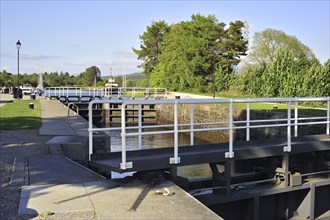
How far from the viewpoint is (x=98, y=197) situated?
6.28 meters

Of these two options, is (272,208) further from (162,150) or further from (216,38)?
(216,38)

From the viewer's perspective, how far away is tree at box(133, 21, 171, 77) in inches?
3270

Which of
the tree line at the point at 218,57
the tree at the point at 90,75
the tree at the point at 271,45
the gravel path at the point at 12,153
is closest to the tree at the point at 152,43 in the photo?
the tree line at the point at 218,57

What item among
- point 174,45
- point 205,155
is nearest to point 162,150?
point 205,155

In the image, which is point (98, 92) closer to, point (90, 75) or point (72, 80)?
point (72, 80)

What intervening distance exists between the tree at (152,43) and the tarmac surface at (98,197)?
248ft

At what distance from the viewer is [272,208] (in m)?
9.20

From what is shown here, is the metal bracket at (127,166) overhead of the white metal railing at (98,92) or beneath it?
beneath

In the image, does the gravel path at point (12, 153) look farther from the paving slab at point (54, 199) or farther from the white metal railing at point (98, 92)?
the white metal railing at point (98, 92)

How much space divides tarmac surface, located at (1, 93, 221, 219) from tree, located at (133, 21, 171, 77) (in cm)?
7572

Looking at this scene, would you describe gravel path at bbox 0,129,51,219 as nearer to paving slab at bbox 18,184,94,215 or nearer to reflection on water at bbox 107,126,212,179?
paving slab at bbox 18,184,94,215

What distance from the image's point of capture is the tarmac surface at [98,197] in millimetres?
5617

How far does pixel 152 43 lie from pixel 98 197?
7839 cm

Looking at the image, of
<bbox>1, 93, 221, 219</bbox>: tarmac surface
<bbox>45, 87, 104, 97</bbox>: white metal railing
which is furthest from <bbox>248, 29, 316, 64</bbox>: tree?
<bbox>1, 93, 221, 219</bbox>: tarmac surface
